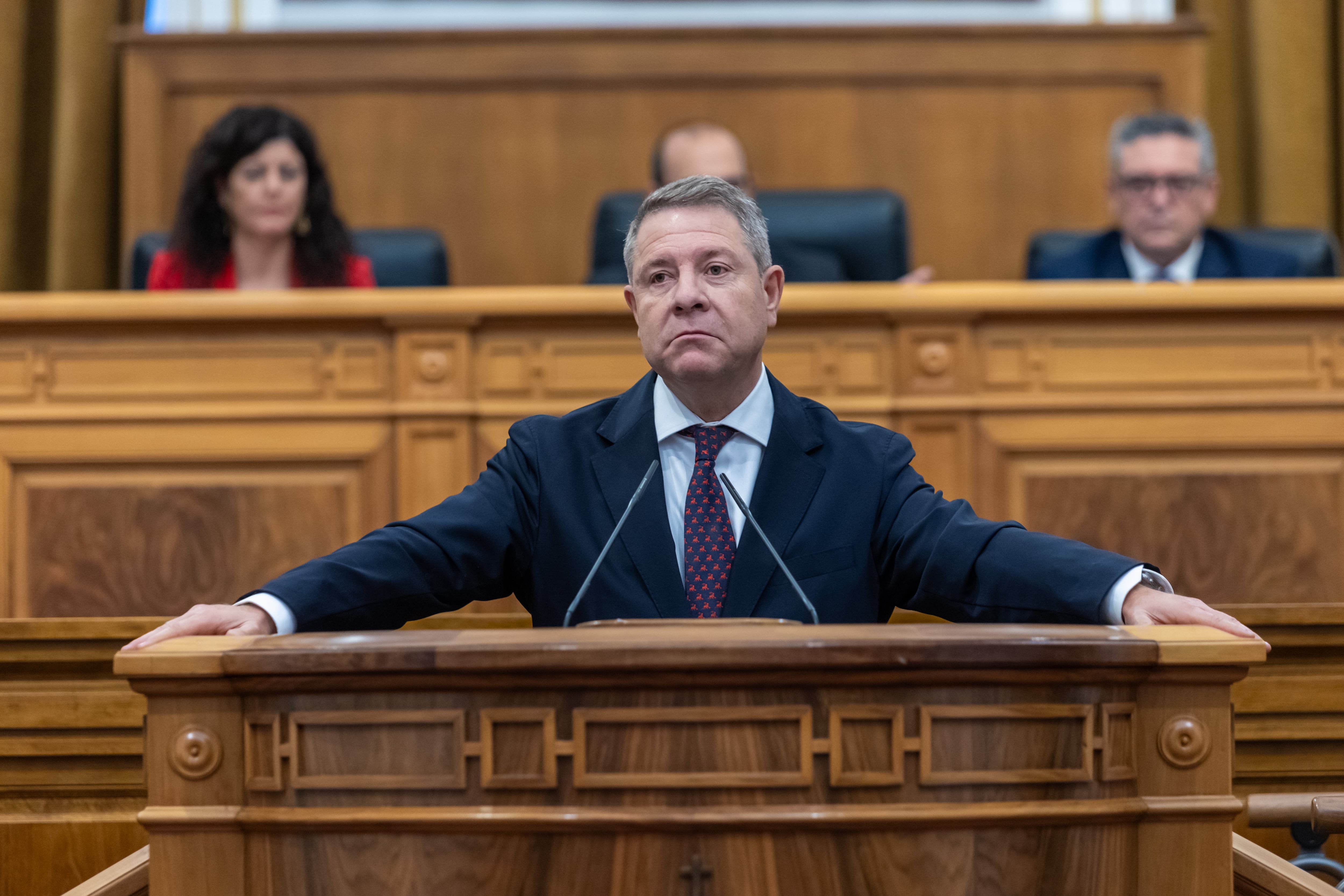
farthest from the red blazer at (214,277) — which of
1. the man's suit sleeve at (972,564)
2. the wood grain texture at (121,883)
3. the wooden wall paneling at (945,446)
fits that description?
the wood grain texture at (121,883)

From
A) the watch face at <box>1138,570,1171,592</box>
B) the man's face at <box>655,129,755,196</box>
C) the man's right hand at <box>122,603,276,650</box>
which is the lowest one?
the man's right hand at <box>122,603,276,650</box>

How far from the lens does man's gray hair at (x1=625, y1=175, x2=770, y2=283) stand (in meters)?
1.59

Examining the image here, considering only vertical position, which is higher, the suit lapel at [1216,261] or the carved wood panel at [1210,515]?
the suit lapel at [1216,261]

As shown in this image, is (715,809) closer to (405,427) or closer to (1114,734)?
(1114,734)

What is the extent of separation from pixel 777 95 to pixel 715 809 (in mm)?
3085

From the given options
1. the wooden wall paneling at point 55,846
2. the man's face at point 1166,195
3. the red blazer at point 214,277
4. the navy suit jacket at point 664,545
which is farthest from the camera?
the man's face at point 1166,195

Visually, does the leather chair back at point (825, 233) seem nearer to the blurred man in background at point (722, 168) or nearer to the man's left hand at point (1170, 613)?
the blurred man in background at point (722, 168)

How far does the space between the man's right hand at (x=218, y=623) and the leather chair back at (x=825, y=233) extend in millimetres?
1844

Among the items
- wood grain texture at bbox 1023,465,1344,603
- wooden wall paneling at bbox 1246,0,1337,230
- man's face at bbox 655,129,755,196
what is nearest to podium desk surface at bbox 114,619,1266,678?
wood grain texture at bbox 1023,465,1344,603

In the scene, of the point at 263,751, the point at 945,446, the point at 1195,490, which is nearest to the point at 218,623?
the point at 263,751

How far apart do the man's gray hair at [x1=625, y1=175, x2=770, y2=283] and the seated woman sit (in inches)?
57.2

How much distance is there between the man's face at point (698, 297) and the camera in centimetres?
154

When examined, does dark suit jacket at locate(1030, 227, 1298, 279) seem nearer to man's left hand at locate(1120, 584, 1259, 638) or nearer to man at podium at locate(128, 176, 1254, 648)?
man at podium at locate(128, 176, 1254, 648)

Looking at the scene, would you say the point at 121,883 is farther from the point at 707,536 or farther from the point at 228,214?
the point at 228,214
